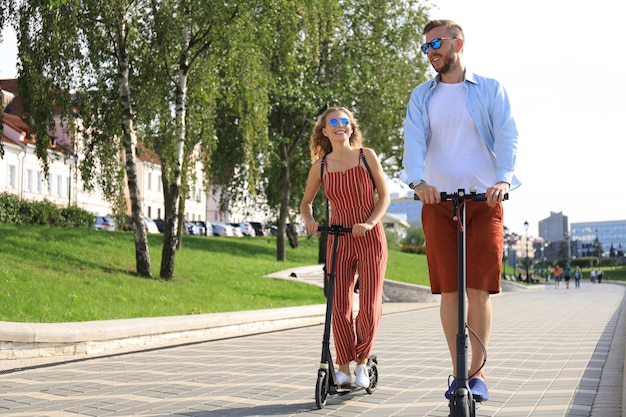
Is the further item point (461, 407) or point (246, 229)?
point (246, 229)

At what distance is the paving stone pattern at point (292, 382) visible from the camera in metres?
5.90

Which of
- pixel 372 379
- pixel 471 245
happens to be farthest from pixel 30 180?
pixel 471 245

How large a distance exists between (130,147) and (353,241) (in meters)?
13.1

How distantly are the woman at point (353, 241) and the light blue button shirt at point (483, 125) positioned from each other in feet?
3.86

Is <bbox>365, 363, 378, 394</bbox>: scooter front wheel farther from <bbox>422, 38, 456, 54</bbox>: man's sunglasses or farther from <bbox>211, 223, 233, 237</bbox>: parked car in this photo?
<bbox>211, 223, 233, 237</bbox>: parked car

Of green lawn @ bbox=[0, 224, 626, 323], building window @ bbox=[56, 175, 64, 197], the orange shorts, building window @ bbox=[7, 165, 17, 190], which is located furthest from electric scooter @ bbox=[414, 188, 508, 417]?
building window @ bbox=[56, 175, 64, 197]

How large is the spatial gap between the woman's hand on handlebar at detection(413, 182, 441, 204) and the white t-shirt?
360 millimetres

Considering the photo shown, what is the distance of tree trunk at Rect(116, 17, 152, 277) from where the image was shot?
59.9 feet

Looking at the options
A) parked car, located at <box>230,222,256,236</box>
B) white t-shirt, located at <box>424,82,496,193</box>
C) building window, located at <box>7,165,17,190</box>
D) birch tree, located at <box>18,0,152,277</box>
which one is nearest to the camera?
white t-shirt, located at <box>424,82,496,193</box>

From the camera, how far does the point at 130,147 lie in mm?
18547

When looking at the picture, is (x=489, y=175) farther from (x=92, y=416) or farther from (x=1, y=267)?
(x=1, y=267)

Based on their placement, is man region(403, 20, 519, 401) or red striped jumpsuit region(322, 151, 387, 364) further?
red striped jumpsuit region(322, 151, 387, 364)

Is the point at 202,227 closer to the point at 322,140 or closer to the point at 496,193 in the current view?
the point at 322,140

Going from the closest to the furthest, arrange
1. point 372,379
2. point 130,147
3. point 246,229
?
point 372,379, point 130,147, point 246,229
